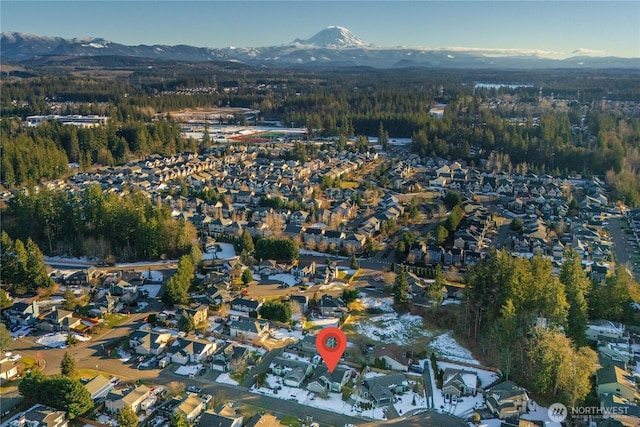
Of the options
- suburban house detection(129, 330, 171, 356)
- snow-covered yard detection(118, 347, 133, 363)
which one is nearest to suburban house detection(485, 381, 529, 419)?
suburban house detection(129, 330, 171, 356)

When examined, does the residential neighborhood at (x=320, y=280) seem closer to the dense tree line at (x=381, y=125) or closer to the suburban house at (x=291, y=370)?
the suburban house at (x=291, y=370)

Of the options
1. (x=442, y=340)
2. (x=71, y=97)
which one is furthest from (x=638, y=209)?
(x=71, y=97)

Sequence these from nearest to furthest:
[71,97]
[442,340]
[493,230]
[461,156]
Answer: [442,340] < [493,230] < [461,156] < [71,97]

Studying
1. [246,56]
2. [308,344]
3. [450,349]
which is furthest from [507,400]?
[246,56]

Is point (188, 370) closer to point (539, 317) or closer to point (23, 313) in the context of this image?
point (23, 313)

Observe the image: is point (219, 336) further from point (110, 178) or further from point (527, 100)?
point (527, 100)

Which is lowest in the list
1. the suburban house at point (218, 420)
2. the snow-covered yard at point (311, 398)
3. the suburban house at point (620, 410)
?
Answer: the snow-covered yard at point (311, 398)

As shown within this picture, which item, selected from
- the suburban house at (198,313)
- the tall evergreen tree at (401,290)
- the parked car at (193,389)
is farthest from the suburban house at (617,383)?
the suburban house at (198,313)
